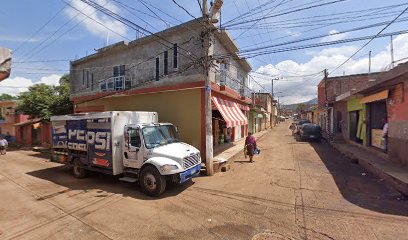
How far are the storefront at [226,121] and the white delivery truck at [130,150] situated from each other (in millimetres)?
3969

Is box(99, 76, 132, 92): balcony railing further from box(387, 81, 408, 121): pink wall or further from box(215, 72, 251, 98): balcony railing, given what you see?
box(387, 81, 408, 121): pink wall

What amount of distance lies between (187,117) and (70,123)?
17.7 feet

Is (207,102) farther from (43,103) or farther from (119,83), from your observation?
(43,103)

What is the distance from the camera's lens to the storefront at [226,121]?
42.9ft

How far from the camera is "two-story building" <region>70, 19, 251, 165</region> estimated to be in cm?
1230

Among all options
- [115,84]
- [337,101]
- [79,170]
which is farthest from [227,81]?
[337,101]

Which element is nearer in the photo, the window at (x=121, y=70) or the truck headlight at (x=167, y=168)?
the truck headlight at (x=167, y=168)

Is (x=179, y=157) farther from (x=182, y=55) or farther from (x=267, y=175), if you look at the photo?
(x=182, y=55)

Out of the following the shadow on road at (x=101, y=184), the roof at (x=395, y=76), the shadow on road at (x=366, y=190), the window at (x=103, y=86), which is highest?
the window at (x=103, y=86)

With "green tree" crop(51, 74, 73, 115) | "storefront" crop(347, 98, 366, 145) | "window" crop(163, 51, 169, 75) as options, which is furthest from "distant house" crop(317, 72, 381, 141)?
"green tree" crop(51, 74, 73, 115)

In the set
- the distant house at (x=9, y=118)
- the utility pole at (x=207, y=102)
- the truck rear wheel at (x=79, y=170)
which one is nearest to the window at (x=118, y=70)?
the truck rear wheel at (x=79, y=170)

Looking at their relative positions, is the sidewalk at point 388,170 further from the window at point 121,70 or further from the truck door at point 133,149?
the window at point 121,70

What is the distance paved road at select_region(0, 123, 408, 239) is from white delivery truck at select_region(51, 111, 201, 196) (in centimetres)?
58

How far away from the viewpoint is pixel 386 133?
12.1 metres
